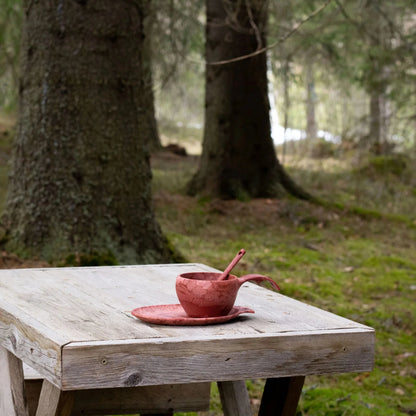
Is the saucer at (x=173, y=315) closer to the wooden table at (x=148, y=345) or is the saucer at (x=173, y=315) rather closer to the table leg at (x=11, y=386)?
the wooden table at (x=148, y=345)

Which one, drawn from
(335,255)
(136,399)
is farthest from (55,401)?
(335,255)

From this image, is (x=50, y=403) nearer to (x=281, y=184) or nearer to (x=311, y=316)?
(x=311, y=316)

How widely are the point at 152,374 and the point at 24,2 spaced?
16.0 ft

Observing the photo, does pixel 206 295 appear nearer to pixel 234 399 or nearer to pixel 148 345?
pixel 148 345

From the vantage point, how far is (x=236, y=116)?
10305mm

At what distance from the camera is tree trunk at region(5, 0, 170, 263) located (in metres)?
5.73

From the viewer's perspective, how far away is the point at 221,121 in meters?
10.3

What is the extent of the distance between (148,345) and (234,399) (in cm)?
93

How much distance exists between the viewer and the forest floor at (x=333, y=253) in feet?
15.9

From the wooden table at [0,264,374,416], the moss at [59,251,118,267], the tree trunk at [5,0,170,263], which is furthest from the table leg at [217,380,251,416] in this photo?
the tree trunk at [5,0,170,263]

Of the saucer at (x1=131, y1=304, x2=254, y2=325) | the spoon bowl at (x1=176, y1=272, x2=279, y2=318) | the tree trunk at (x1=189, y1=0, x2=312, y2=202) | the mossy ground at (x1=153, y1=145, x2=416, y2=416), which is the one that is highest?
the tree trunk at (x1=189, y1=0, x2=312, y2=202)

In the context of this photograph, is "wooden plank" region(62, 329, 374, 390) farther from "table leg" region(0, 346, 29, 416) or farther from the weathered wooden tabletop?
"table leg" region(0, 346, 29, 416)

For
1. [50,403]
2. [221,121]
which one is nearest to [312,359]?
[50,403]

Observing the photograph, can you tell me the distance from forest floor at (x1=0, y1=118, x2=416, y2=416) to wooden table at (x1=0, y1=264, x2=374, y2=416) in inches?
67.4
